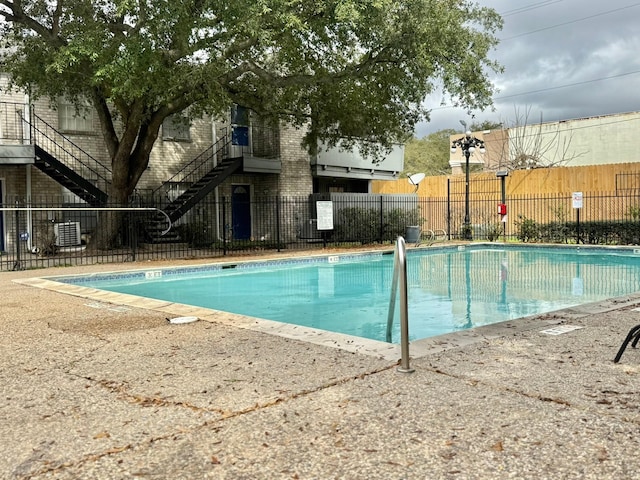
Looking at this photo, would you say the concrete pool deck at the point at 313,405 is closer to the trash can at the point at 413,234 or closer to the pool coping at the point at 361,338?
the pool coping at the point at 361,338

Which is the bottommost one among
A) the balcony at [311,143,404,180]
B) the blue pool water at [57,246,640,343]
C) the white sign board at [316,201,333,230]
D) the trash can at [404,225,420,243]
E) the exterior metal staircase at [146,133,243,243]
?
the blue pool water at [57,246,640,343]

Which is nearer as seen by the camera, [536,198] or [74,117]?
[74,117]

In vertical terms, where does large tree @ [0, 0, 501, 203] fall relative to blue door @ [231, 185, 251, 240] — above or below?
above

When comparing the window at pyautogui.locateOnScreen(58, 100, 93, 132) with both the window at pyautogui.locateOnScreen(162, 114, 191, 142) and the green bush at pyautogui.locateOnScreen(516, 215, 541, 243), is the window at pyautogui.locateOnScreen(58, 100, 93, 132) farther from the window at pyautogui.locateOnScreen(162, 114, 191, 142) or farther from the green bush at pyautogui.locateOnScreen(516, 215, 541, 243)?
the green bush at pyautogui.locateOnScreen(516, 215, 541, 243)

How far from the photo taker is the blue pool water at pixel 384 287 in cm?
895

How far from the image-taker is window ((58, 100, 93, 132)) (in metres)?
18.7

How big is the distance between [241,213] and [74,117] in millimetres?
7022

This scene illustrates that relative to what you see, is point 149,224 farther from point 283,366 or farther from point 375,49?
point 283,366

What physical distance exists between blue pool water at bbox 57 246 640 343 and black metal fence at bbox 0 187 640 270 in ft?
9.23

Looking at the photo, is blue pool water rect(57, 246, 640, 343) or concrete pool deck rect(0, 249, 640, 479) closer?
concrete pool deck rect(0, 249, 640, 479)

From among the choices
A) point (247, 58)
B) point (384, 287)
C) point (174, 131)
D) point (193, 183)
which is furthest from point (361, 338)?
point (174, 131)

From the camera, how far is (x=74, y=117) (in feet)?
62.2

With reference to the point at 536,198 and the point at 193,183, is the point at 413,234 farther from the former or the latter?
the point at 193,183

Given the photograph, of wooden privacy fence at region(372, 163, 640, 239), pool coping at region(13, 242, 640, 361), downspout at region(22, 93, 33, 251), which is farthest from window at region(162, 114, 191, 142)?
pool coping at region(13, 242, 640, 361)
